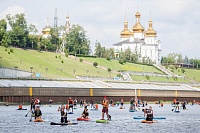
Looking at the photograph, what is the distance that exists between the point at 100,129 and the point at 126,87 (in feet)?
325

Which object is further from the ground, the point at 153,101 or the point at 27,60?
the point at 27,60

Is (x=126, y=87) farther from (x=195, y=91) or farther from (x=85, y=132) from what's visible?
(x=85, y=132)

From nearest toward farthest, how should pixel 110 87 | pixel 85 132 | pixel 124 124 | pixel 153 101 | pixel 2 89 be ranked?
pixel 85 132, pixel 124 124, pixel 2 89, pixel 110 87, pixel 153 101

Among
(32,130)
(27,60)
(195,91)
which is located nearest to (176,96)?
(195,91)

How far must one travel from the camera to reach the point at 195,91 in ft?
598

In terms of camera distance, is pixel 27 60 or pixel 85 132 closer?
pixel 85 132

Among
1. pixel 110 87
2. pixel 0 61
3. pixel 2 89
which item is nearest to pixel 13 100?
pixel 2 89

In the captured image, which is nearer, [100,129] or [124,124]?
[100,129]

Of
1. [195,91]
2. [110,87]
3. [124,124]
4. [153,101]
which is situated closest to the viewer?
[124,124]

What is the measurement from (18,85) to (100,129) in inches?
2672

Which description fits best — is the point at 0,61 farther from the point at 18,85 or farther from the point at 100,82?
the point at 18,85

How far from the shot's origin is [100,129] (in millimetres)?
59938

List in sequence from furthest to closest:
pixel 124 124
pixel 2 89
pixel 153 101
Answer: pixel 153 101
pixel 2 89
pixel 124 124

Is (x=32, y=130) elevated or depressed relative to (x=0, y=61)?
depressed
